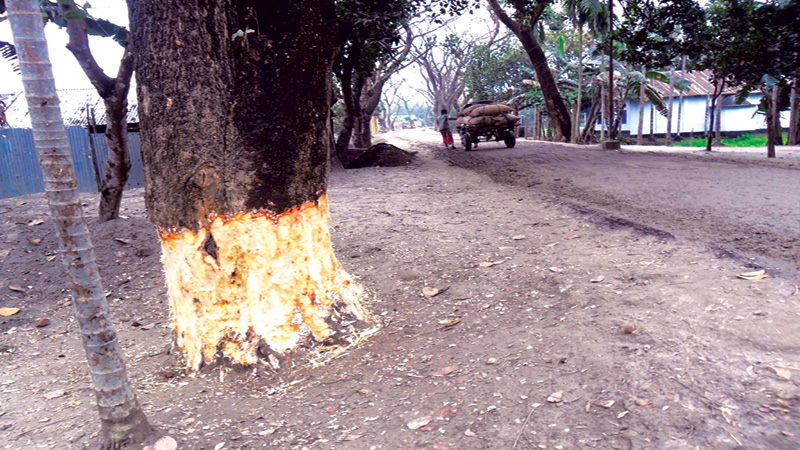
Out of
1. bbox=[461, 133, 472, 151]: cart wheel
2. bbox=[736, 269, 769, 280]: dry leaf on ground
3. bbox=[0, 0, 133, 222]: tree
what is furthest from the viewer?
bbox=[461, 133, 472, 151]: cart wheel

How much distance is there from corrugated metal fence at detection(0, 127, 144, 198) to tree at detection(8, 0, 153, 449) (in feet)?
41.3

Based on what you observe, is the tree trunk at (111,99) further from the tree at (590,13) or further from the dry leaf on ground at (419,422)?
the tree at (590,13)

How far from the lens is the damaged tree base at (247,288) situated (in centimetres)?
354

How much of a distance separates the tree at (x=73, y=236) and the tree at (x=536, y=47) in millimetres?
15618

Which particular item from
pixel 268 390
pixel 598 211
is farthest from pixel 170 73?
pixel 598 211

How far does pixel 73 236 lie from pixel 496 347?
2443 mm

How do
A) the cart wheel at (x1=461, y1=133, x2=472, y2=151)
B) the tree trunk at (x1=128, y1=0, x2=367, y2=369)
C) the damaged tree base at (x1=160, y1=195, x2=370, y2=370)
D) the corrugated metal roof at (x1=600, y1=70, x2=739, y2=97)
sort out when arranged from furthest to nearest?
the corrugated metal roof at (x1=600, y1=70, x2=739, y2=97), the cart wheel at (x1=461, y1=133, x2=472, y2=151), the damaged tree base at (x1=160, y1=195, x2=370, y2=370), the tree trunk at (x1=128, y1=0, x2=367, y2=369)

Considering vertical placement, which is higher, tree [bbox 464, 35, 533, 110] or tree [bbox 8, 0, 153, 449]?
tree [bbox 464, 35, 533, 110]

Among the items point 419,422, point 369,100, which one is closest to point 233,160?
point 419,422

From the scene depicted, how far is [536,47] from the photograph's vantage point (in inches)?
795

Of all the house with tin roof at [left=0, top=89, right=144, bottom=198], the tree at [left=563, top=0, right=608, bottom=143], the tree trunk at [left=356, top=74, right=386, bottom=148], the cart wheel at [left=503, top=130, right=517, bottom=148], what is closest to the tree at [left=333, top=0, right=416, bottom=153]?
the tree trunk at [left=356, top=74, right=386, bottom=148]

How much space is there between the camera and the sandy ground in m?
2.68

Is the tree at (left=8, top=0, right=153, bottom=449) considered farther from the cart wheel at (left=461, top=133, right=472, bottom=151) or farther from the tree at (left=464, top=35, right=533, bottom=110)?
the tree at (left=464, top=35, right=533, bottom=110)

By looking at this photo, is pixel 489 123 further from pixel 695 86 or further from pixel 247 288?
pixel 695 86
